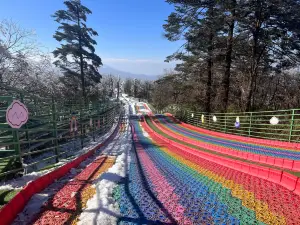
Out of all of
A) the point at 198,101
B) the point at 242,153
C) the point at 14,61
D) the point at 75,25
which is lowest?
the point at 242,153

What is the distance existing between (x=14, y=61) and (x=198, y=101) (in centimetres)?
1820

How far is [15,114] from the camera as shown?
4.01 meters

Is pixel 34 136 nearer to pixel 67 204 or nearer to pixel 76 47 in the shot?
pixel 67 204

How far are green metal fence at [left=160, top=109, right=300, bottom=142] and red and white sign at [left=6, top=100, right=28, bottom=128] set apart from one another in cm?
846

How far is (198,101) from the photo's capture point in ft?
78.4

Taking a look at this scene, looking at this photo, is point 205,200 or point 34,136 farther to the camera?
point 34,136

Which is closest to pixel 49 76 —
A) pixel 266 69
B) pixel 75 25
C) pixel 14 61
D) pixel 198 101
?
pixel 75 25

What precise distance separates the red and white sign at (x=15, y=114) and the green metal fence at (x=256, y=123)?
846 centimetres

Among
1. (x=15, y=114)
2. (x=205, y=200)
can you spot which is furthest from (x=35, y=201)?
(x=205, y=200)

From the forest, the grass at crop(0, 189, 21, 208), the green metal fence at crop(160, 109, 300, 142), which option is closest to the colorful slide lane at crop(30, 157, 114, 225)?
the grass at crop(0, 189, 21, 208)

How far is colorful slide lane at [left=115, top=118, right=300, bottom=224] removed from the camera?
8.57 feet

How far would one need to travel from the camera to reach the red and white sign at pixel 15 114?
386 centimetres

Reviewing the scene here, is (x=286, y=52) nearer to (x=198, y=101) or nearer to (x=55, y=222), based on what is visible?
(x=198, y=101)

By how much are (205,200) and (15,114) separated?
148 inches
